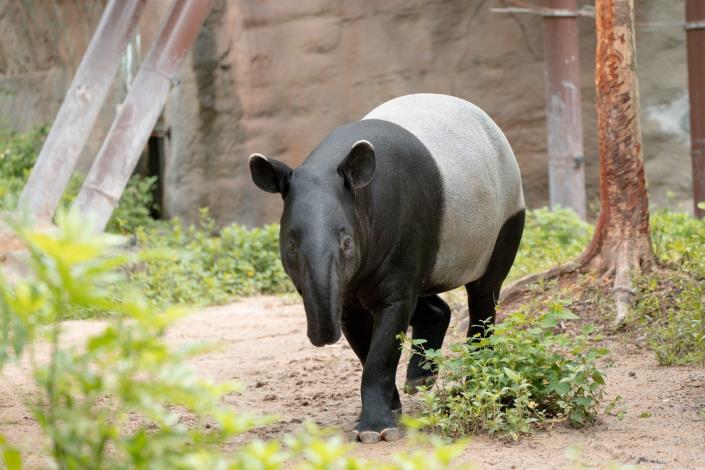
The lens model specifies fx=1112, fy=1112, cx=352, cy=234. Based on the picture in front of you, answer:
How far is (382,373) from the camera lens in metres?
Answer: 4.73

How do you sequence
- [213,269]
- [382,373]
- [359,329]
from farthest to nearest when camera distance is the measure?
[213,269], [359,329], [382,373]

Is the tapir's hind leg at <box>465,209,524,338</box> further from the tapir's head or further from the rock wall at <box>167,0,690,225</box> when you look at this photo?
the rock wall at <box>167,0,690,225</box>

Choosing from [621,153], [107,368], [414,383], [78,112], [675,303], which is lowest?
[414,383]

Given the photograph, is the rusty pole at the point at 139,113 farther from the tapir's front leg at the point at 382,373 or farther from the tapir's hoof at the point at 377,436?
the tapir's hoof at the point at 377,436

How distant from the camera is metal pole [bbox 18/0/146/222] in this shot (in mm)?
8586

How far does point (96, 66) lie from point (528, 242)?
383 cm

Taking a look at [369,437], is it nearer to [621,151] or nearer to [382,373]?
[382,373]

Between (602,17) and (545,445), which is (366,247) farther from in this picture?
(602,17)

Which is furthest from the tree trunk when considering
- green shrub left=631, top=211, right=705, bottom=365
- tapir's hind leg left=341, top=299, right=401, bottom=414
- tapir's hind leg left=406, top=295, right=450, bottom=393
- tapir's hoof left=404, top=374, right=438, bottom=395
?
tapir's hind leg left=341, top=299, right=401, bottom=414

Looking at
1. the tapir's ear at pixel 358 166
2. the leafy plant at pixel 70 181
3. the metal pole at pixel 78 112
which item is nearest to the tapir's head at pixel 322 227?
the tapir's ear at pixel 358 166

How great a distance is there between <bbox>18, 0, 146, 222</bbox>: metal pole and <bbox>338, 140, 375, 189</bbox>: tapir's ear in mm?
4503

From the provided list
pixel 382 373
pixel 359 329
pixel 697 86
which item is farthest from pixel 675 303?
pixel 697 86

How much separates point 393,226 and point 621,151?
2762mm

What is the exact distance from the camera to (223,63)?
11922mm
